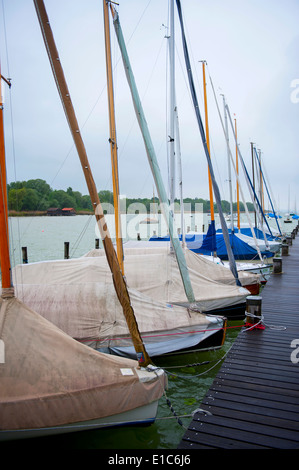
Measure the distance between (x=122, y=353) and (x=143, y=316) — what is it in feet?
3.16

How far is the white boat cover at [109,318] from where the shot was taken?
7.67 meters

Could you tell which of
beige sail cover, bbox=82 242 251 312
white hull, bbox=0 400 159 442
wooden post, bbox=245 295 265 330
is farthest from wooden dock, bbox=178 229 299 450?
beige sail cover, bbox=82 242 251 312

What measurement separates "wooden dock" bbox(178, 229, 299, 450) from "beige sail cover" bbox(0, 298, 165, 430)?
92 cm

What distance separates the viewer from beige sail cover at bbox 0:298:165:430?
473cm

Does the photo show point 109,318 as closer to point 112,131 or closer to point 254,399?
point 254,399

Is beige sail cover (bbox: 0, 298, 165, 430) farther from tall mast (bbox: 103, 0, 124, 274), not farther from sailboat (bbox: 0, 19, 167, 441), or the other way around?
tall mast (bbox: 103, 0, 124, 274)

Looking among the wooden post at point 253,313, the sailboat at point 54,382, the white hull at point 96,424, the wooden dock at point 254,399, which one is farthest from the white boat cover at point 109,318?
the white hull at point 96,424

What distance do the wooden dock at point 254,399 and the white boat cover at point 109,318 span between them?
3.83 ft

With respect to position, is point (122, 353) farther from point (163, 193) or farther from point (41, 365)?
point (163, 193)

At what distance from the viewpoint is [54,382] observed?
4887mm

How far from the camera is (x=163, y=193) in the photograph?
9172 millimetres

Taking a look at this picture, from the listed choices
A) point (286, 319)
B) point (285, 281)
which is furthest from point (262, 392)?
point (285, 281)

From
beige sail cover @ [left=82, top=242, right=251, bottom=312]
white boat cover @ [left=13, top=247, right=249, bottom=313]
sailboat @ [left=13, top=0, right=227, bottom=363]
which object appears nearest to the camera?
sailboat @ [left=13, top=0, right=227, bottom=363]

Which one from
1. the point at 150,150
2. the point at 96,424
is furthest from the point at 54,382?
the point at 150,150
